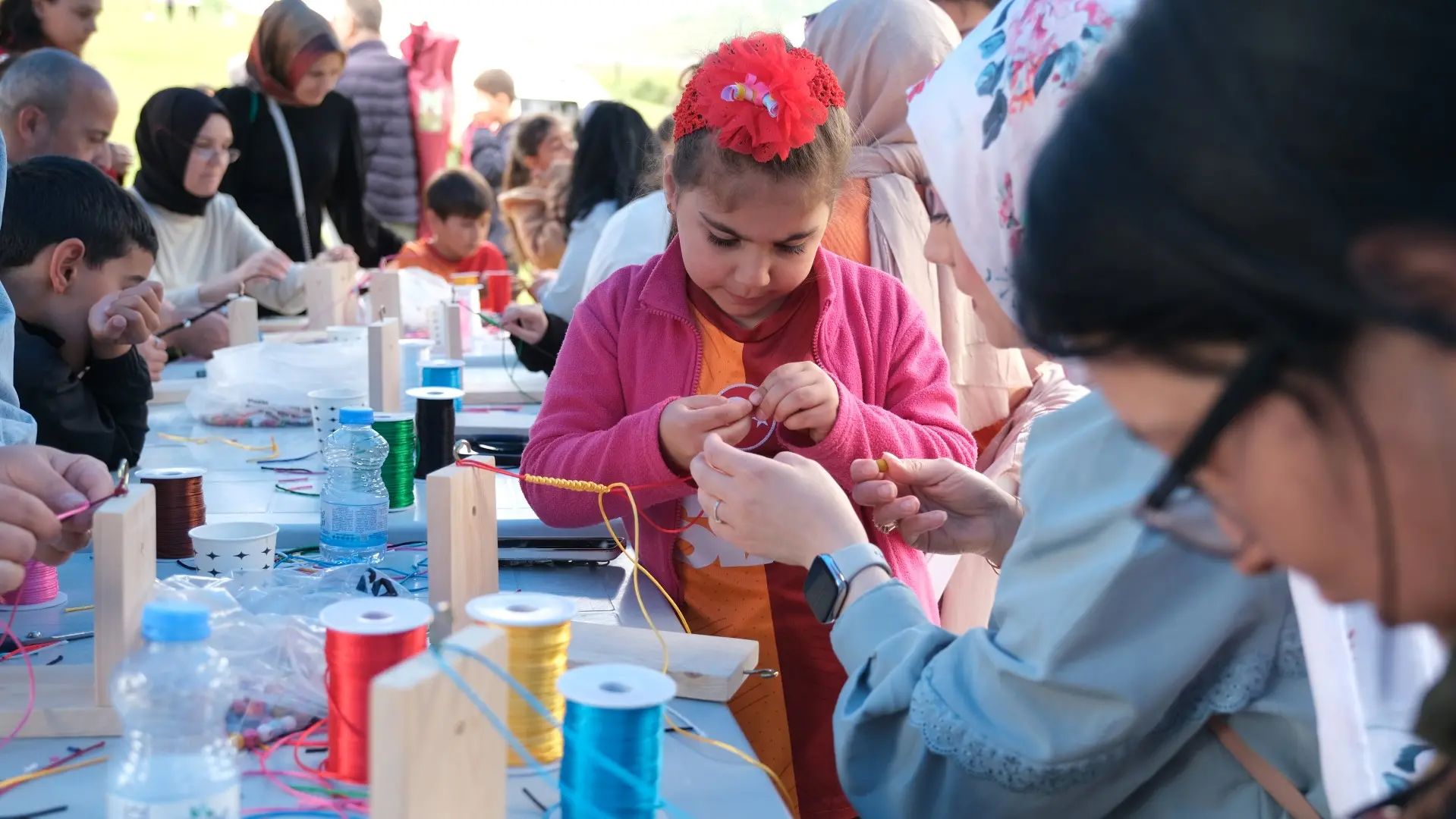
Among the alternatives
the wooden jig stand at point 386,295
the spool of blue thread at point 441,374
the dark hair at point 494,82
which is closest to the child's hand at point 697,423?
the spool of blue thread at point 441,374

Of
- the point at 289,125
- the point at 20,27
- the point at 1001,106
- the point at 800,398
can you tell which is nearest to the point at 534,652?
the point at 800,398

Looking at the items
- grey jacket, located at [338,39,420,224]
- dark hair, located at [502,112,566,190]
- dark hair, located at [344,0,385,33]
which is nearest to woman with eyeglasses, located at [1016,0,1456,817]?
grey jacket, located at [338,39,420,224]

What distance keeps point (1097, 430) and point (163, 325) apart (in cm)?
345

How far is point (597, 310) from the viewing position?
7.35 feet

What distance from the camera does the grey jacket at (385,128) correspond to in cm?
714

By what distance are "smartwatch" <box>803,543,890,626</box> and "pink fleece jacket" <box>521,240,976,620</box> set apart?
0.46 meters

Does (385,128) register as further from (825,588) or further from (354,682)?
(354,682)

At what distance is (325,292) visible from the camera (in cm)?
425

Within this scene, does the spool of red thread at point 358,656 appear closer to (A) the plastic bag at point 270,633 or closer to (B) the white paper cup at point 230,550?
(A) the plastic bag at point 270,633

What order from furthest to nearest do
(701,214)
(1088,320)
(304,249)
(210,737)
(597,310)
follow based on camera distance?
(304,249) → (597,310) → (701,214) → (210,737) → (1088,320)

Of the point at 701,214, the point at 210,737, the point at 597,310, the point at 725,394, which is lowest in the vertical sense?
the point at 210,737

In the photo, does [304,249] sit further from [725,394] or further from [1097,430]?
[1097,430]

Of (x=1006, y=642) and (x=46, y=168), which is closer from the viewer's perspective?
(x=1006, y=642)

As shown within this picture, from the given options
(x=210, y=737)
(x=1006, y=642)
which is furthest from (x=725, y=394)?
(x=210, y=737)
